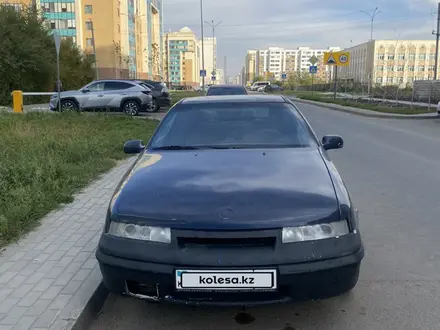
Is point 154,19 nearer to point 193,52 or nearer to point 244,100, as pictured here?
point 193,52

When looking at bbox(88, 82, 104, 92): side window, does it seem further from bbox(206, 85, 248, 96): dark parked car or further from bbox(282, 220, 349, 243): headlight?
bbox(282, 220, 349, 243): headlight

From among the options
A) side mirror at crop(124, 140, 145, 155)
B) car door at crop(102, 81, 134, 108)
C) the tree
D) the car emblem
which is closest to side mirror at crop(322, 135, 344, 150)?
side mirror at crop(124, 140, 145, 155)

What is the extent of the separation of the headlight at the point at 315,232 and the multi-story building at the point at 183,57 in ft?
471

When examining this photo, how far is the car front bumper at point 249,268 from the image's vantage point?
2627 mm

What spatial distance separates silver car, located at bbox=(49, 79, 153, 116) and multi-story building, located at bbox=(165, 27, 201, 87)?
126 m

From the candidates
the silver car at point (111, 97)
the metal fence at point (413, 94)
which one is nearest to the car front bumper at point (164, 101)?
the silver car at point (111, 97)

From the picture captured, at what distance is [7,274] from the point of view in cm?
365

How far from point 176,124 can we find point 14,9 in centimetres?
2948

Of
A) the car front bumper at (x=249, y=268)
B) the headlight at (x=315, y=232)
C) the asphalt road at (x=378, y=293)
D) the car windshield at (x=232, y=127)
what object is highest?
the car windshield at (x=232, y=127)

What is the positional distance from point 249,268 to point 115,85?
59.6ft

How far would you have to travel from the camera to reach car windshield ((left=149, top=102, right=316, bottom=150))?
4176 millimetres

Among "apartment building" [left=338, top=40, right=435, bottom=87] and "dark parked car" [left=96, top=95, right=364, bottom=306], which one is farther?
"apartment building" [left=338, top=40, right=435, bottom=87]

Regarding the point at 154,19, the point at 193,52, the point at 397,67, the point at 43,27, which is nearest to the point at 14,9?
the point at 43,27

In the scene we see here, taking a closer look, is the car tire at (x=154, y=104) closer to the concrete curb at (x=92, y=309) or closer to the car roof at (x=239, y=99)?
the car roof at (x=239, y=99)
